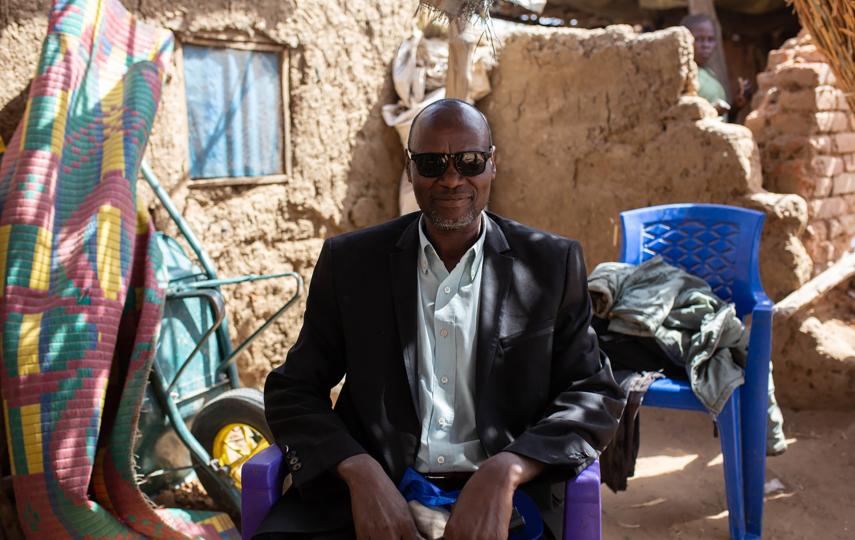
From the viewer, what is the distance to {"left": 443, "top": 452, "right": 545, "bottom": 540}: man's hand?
1801mm

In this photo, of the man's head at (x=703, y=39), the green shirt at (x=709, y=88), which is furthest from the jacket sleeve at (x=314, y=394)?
the man's head at (x=703, y=39)

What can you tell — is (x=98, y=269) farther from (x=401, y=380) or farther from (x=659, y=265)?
(x=659, y=265)

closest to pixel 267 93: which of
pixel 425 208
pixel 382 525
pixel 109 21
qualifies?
pixel 109 21

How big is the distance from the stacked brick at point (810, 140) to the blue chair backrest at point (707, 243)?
134cm

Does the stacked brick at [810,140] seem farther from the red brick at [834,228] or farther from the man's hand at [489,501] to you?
the man's hand at [489,501]

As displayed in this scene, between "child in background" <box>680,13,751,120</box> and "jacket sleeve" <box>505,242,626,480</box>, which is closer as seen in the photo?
"jacket sleeve" <box>505,242,626,480</box>

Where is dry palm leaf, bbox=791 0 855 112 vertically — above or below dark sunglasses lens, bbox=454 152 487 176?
above

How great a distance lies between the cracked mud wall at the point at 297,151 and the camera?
175 inches

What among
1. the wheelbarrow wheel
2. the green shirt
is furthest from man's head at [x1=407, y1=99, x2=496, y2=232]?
the green shirt

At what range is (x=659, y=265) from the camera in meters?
3.78

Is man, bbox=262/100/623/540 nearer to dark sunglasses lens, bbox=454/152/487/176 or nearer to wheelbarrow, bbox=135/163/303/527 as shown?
dark sunglasses lens, bbox=454/152/487/176

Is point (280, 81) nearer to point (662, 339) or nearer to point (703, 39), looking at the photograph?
point (662, 339)

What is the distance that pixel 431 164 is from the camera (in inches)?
82.4

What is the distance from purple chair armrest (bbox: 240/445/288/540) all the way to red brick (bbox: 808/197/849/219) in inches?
166
